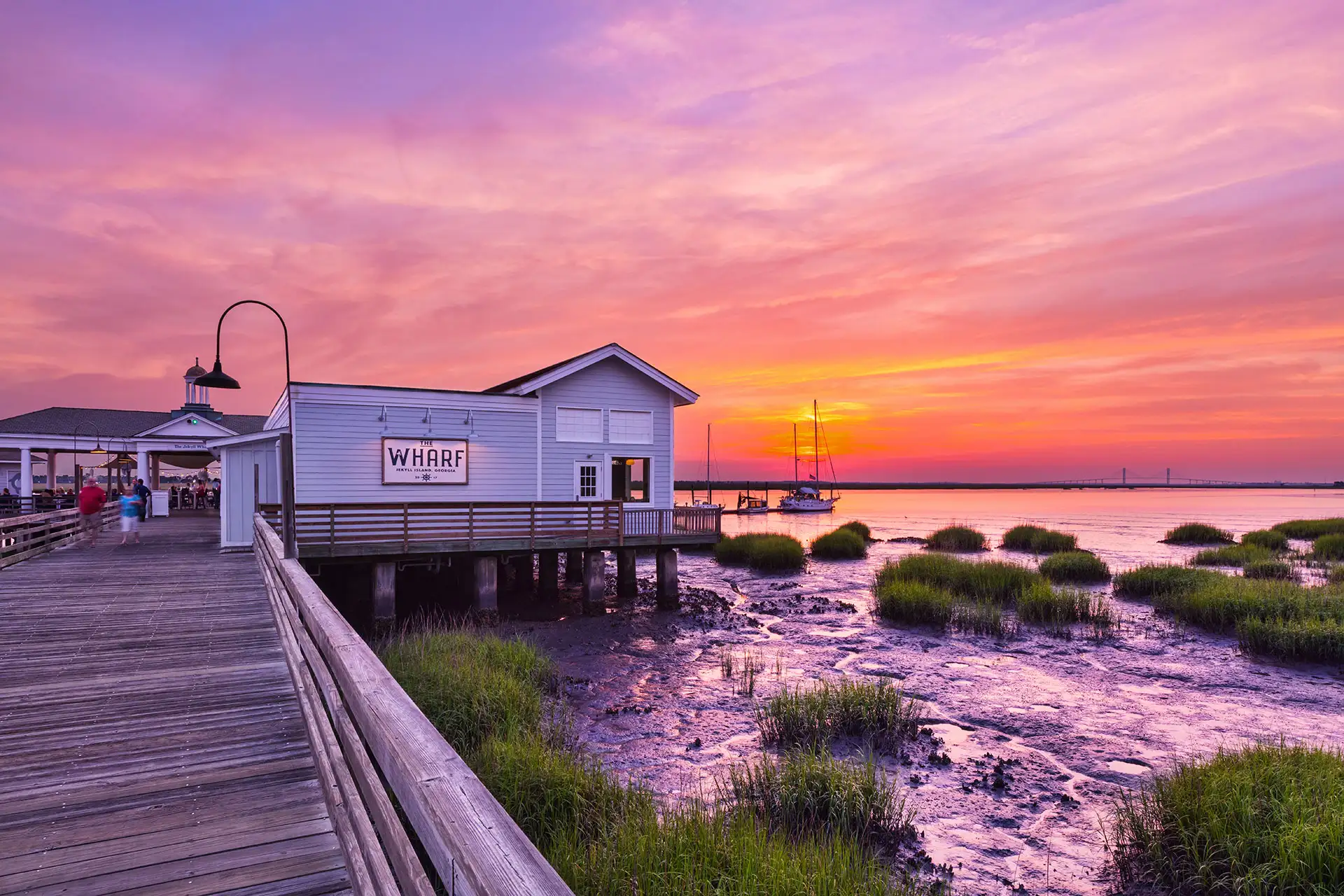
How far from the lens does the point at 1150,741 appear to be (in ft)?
30.4

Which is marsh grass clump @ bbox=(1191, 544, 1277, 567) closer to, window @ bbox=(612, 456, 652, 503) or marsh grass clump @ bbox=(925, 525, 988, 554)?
marsh grass clump @ bbox=(925, 525, 988, 554)

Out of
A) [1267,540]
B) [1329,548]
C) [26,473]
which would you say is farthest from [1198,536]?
[26,473]

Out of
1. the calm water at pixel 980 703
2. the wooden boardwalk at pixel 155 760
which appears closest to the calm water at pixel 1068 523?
the calm water at pixel 980 703

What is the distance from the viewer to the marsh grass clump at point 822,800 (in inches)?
246

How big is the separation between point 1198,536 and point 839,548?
22.4m

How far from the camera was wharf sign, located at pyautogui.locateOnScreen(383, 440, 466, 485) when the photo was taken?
19.0 meters

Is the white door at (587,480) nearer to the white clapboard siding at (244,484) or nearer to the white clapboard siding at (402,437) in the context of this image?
the white clapboard siding at (402,437)

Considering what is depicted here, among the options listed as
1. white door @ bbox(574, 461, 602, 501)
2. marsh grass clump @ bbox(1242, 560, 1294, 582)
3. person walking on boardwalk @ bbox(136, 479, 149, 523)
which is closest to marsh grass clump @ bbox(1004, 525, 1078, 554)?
marsh grass clump @ bbox(1242, 560, 1294, 582)

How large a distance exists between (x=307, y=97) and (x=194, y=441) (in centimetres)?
1976

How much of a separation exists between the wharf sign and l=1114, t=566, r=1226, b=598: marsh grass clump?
20.1 metres

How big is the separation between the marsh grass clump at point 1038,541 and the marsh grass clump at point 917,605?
19.5 meters

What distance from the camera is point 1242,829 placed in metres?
5.47

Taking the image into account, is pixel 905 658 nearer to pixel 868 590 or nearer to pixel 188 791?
pixel 868 590

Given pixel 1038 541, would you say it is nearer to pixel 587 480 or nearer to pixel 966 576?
pixel 966 576
